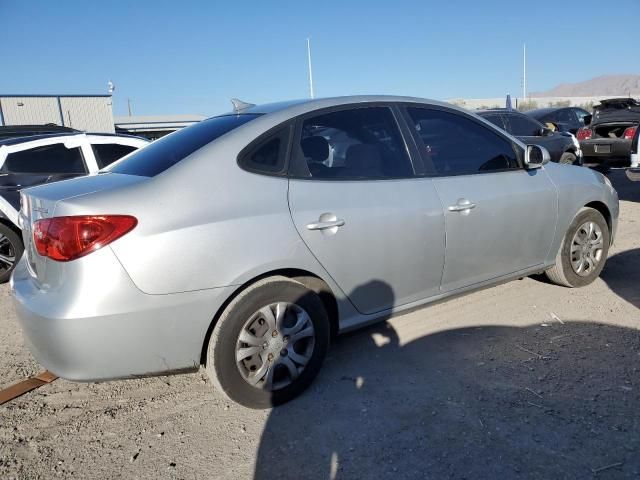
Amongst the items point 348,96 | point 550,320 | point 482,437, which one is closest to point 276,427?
point 482,437

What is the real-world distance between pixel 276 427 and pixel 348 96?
7.00 feet

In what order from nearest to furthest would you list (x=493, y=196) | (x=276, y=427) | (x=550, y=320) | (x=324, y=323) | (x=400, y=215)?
(x=276, y=427)
(x=324, y=323)
(x=400, y=215)
(x=493, y=196)
(x=550, y=320)

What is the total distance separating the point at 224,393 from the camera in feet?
8.86

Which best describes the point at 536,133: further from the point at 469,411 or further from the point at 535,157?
the point at 469,411

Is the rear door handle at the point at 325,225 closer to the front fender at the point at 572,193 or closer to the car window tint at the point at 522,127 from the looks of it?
the front fender at the point at 572,193

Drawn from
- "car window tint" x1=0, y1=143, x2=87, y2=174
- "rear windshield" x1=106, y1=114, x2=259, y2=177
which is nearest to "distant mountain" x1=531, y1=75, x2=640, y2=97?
"car window tint" x1=0, y1=143, x2=87, y2=174

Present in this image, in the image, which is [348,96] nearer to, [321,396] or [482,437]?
[321,396]

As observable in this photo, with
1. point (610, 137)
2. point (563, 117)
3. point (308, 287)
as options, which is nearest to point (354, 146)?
point (308, 287)

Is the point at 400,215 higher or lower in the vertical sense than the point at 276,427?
higher

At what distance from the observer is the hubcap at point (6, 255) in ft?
18.4

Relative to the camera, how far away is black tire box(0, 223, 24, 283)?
18.3ft

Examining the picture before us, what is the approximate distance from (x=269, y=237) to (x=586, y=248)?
3.15m

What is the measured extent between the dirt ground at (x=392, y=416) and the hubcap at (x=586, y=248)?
0.64 m

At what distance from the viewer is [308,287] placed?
288 cm
